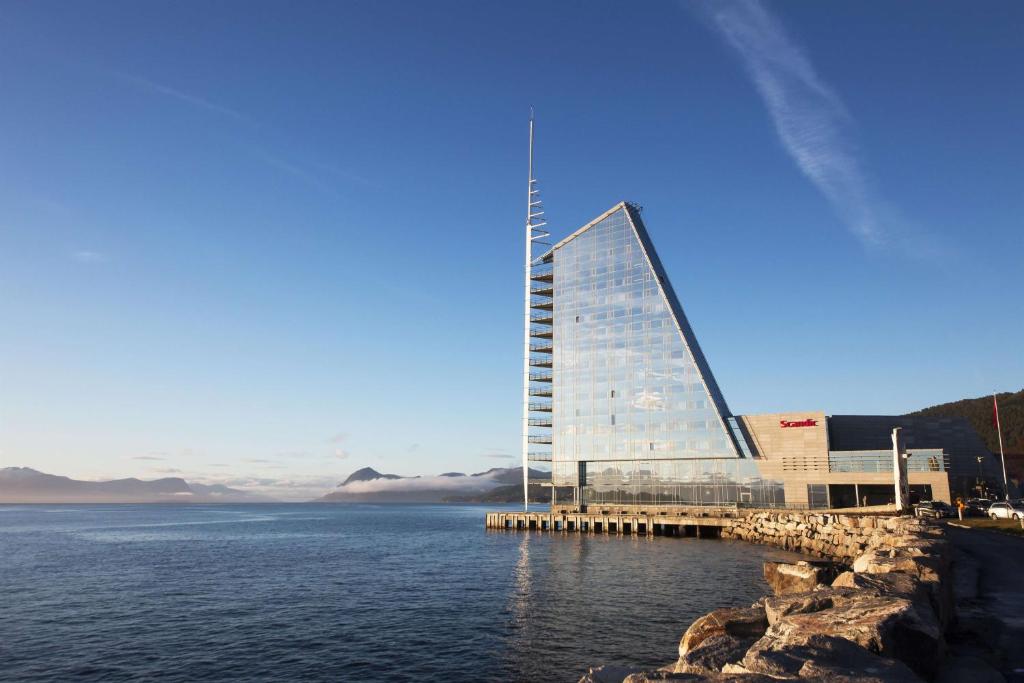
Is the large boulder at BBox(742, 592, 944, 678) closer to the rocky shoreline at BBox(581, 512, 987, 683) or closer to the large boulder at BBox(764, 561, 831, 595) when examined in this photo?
the rocky shoreline at BBox(581, 512, 987, 683)

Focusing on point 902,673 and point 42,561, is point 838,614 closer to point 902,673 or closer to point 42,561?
point 902,673

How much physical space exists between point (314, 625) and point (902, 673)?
30.8 meters

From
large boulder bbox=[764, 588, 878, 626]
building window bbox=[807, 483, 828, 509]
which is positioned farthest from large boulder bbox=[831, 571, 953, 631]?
building window bbox=[807, 483, 828, 509]

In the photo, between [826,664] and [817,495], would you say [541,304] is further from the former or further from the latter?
[826,664]

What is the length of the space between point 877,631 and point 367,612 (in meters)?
31.4

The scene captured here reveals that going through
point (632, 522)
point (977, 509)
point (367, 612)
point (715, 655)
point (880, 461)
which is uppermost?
point (880, 461)

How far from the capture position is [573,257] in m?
102

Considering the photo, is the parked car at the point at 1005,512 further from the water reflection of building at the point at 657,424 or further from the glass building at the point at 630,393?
the glass building at the point at 630,393

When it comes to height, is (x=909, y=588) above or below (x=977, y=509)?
above

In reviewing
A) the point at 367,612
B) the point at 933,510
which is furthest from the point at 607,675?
the point at 933,510

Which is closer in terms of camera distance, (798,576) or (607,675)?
(607,675)

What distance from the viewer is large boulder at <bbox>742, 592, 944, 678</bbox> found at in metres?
11.0

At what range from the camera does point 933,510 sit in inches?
2544

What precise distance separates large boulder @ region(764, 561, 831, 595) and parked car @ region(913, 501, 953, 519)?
3867 cm
